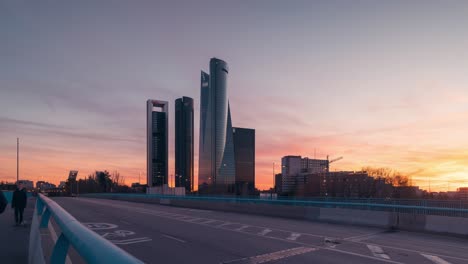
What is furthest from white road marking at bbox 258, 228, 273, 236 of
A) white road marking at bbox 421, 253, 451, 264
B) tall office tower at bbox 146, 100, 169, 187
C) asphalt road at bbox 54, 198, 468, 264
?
tall office tower at bbox 146, 100, 169, 187

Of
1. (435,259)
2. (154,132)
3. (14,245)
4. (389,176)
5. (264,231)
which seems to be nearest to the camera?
(14,245)

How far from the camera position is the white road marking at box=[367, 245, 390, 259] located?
1197cm

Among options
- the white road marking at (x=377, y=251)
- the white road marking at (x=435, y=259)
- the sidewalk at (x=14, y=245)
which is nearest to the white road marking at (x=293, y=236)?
the white road marking at (x=377, y=251)

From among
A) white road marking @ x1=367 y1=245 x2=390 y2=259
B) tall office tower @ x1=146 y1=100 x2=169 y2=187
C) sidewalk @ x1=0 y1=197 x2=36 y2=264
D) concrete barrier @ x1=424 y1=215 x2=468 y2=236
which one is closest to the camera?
sidewalk @ x1=0 y1=197 x2=36 y2=264

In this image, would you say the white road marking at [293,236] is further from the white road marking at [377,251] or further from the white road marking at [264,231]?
the white road marking at [377,251]

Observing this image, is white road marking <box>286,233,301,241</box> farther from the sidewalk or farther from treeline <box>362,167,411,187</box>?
treeline <box>362,167,411,187</box>

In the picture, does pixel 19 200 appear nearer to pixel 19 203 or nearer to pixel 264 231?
pixel 19 203

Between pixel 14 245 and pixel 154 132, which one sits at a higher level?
pixel 154 132

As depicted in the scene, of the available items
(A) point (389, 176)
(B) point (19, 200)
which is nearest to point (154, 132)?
(A) point (389, 176)

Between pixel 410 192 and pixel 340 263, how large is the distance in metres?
76.7

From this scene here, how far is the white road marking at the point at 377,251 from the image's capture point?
39.3 ft

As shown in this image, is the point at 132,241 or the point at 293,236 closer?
the point at 132,241

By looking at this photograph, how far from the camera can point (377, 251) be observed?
12898mm

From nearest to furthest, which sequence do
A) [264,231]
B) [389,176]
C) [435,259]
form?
1. [435,259]
2. [264,231]
3. [389,176]
